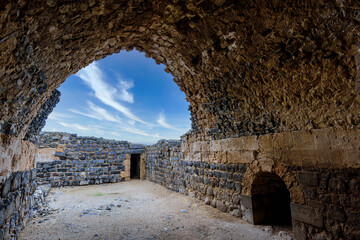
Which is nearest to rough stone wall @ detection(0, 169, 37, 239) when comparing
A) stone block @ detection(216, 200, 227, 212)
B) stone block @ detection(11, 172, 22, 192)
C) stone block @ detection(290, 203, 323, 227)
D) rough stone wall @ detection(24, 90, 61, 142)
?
stone block @ detection(11, 172, 22, 192)

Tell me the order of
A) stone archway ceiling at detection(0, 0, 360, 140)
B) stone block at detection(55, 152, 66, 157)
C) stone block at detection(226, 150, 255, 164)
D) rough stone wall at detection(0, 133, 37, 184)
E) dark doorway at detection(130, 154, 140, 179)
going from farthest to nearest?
1. dark doorway at detection(130, 154, 140, 179)
2. stone block at detection(55, 152, 66, 157)
3. stone block at detection(226, 150, 255, 164)
4. rough stone wall at detection(0, 133, 37, 184)
5. stone archway ceiling at detection(0, 0, 360, 140)

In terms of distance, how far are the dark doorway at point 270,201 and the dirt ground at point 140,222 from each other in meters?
0.38

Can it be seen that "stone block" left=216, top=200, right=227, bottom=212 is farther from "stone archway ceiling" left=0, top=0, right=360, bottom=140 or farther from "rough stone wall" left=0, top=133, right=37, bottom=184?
"rough stone wall" left=0, top=133, right=37, bottom=184

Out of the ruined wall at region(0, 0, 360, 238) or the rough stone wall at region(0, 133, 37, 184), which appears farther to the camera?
the rough stone wall at region(0, 133, 37, 184)

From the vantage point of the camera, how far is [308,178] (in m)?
3.00

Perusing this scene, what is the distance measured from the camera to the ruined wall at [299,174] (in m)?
2.59

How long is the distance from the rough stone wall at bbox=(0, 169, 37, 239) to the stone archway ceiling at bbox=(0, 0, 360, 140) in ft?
2.67

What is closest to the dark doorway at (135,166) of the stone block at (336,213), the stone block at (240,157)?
the stone block at (240,157)

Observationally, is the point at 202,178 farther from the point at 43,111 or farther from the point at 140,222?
the point at 43,111

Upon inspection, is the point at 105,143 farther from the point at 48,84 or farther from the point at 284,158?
the point at 284,158

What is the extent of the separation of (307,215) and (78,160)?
9888 millimetres

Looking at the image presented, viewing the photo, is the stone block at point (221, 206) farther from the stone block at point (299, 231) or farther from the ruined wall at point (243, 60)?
the stone block at point (299, 231)

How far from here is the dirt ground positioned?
3.48m

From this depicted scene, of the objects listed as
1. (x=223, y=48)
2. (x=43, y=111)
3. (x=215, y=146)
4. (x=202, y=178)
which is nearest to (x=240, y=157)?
(x=215, y=146)
